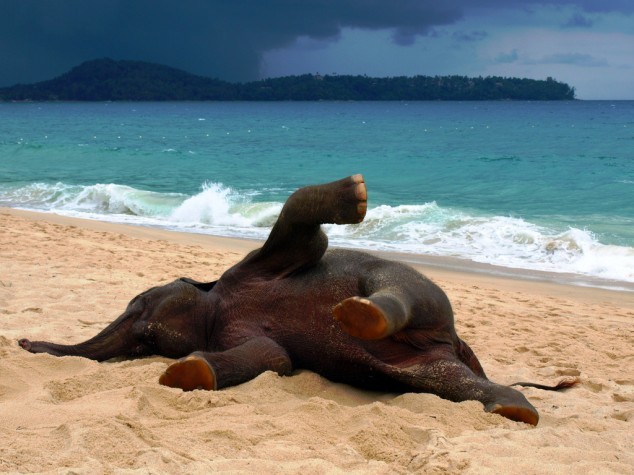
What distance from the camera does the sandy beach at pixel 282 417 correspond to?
3.21 m

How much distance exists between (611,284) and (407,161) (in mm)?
22780

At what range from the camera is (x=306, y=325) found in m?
4.52

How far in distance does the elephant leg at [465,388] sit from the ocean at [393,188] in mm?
7214

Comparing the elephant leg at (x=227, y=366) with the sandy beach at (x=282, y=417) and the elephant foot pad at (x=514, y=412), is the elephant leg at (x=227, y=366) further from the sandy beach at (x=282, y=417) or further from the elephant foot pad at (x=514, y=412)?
the elephant foot pad at (x=514, y=412)

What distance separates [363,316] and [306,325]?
102cm

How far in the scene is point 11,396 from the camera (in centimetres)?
401

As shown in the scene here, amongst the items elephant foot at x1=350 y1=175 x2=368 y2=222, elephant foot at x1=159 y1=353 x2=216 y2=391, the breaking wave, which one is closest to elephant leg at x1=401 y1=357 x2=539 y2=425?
elephant foot at x1=350 y1=175 x2=368 y2=222

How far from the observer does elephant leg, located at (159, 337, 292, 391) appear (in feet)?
13.5

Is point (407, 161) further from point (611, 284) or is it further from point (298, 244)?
point (298, 244)

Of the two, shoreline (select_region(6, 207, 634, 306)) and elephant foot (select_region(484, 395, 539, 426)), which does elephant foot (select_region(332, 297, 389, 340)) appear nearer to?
elephant foot (select_region(484, 395, 539, 426))

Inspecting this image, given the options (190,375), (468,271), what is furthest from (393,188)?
(190,375)

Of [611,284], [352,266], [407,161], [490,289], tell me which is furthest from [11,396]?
[407,161]

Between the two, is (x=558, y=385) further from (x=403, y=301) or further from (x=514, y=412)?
(x=403, y=301)

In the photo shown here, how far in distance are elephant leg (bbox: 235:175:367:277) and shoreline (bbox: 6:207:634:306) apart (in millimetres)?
5736
